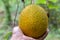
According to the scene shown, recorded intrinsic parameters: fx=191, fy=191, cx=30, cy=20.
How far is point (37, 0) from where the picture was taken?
1.10m

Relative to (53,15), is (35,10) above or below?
above

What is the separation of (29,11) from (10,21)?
Result: 4.24ft

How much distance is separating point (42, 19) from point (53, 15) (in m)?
1.55

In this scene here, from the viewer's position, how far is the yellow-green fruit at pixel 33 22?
69 centimetres

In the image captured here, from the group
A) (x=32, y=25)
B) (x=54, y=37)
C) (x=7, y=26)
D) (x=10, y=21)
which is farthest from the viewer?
(x=54, y=37)

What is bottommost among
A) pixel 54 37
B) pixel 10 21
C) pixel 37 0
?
pixel 54 37

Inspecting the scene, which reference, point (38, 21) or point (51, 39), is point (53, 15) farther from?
point (38, 21)

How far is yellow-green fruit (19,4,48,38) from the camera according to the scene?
0.69 meters

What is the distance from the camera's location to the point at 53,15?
2236 millimetres

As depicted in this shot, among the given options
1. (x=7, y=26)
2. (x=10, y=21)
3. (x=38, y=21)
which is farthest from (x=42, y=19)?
(x=7, y=26)

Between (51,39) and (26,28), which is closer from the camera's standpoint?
(26,28)

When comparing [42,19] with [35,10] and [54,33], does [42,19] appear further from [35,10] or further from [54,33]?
[54,33]

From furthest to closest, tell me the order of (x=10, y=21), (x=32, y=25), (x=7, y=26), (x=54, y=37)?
(x=54, y=37), (x=7, y=26), (x=10, y=21), (x=32, y=25)

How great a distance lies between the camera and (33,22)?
2.28ft
